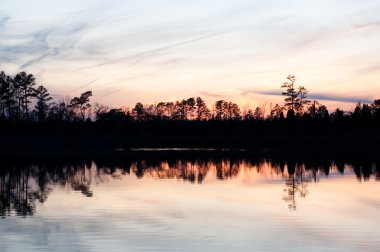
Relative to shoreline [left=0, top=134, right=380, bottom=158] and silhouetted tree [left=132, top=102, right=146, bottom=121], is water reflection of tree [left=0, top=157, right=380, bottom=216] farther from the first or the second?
silhouetted tree [left=132, top=102, right=146, bottom=121]

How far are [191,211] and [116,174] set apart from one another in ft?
57.0

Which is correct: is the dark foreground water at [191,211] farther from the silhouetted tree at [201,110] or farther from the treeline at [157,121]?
the silhouetted tree at [201,110]

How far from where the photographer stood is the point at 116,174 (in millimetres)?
37656

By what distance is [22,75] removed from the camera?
115250mm

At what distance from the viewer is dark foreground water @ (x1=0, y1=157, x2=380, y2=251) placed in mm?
15391

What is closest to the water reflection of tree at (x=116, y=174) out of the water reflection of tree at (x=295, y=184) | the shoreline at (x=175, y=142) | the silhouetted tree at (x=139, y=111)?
the water reflection of tree at (x=295, y=184)

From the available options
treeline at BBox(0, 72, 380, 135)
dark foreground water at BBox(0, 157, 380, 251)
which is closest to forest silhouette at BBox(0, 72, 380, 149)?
treeline at BBox(0, 72, 380, 135)

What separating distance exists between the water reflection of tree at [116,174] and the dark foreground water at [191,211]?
0.06 metres

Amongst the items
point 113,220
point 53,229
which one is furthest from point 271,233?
point 53,229

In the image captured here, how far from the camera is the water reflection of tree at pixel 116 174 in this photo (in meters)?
25.4

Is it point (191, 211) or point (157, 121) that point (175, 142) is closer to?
point (157, 121)

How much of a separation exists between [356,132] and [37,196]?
7437 centimetres

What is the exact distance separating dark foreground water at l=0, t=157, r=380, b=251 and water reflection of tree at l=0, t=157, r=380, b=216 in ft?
0.20

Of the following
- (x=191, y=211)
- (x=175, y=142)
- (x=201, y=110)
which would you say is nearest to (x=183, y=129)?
(x=175, y=142)
